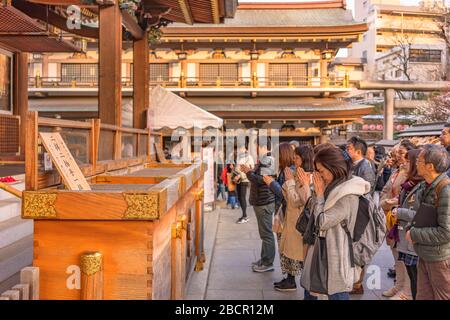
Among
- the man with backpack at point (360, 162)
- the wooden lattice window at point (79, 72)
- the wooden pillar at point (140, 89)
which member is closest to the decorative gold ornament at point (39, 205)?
the man with backpack at point (360, 162)

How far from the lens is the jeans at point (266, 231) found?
A: 20.0ft

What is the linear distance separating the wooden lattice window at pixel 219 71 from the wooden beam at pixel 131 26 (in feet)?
44.6

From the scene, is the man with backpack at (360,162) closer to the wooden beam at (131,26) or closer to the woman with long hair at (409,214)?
the woman with long hair at (409,214)

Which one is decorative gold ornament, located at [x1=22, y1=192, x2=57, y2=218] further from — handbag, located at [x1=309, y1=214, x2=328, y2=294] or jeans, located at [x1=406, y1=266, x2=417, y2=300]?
jeans, located at [x1=406, y1=266, x2=417, y2=300]

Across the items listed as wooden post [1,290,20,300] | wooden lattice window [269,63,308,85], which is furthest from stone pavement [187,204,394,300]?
wooden lattice window [269,63,308,85]

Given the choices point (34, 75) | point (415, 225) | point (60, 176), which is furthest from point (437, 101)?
point (60, 176)

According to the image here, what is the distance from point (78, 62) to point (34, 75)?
2347mm

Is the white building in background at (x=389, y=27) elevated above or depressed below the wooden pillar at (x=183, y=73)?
above

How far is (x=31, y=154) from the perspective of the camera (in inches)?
97.9

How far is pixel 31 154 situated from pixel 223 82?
18.9 meters

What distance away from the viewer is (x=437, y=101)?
24.9m

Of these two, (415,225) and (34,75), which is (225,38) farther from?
(415,225)

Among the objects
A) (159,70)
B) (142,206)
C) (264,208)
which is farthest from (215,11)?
(159,70)

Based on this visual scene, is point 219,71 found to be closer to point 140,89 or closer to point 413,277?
point 140,89
